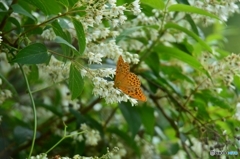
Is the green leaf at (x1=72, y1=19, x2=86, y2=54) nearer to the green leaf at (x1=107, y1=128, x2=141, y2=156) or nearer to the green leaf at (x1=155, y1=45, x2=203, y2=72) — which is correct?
the green leaf at (x1=155, y1=45, x2=203, y2=72)

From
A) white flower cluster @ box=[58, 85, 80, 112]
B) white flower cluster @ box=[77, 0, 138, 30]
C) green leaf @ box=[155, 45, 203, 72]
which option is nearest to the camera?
white flower cluster @ box=[77, 0, 138, 30]

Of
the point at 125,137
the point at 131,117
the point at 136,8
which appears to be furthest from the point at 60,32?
the point at 125,137

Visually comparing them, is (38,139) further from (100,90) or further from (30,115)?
(100,90)

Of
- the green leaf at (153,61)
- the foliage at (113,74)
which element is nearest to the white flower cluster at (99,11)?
the foliage at (113,74)

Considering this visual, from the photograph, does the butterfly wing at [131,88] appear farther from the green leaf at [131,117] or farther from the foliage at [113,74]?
the green leaf at [131,117]

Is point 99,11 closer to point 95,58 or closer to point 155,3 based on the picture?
point 95,58

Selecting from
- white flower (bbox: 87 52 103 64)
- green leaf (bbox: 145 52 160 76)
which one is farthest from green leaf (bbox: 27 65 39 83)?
green leaf (bbox: 145 52 160 76)
